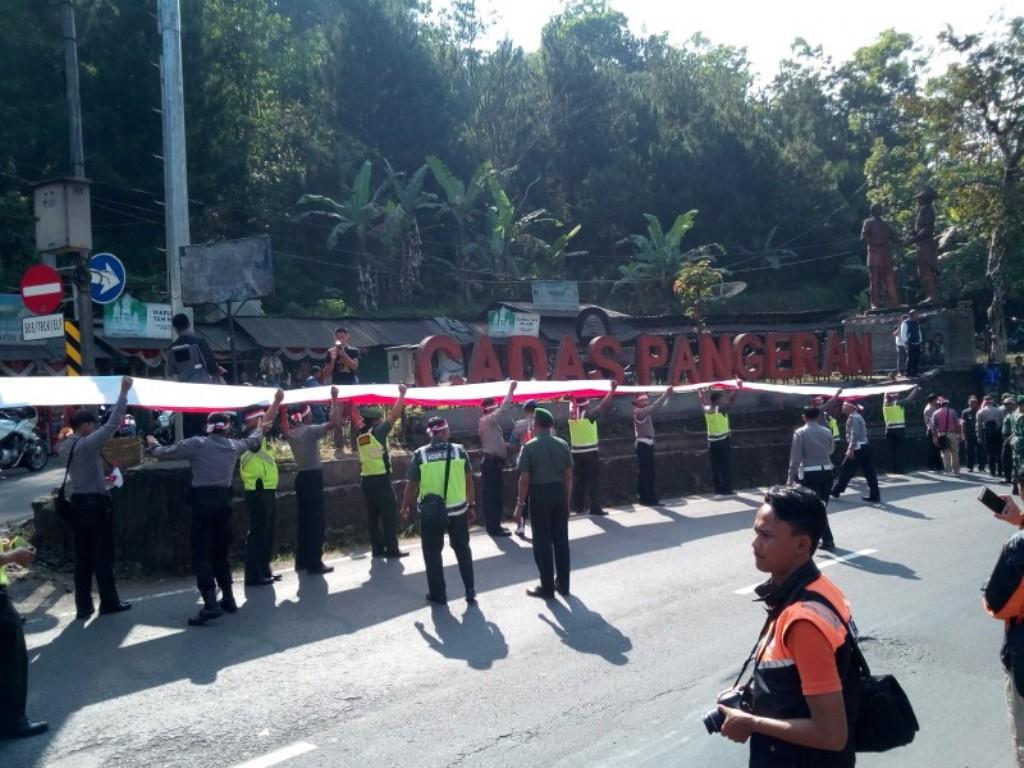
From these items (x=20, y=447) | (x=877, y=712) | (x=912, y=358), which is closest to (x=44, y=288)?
(x=877, y=712)

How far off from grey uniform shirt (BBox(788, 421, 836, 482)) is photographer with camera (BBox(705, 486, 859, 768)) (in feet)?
30.0

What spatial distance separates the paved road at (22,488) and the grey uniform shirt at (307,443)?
4.81m

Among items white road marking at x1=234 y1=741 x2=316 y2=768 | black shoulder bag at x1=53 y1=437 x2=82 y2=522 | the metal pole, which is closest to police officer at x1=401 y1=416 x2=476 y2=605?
black shoulder bag at x1=53 y1=437 x2=82 y2=522

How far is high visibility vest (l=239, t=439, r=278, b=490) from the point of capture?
10.5 metres

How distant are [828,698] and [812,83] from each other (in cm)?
6150

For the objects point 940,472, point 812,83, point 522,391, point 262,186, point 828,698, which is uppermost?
point 812,83

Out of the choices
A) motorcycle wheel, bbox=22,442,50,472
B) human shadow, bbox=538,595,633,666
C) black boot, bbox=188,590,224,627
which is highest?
motorcycle wheel, bbox=22,442,50,472

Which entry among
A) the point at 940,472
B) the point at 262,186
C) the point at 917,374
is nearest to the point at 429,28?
the point at 262,186

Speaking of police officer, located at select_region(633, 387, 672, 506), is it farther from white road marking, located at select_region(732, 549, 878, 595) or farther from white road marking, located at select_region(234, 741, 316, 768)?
white road marking, located at select_region(234, 741, 316, 768)

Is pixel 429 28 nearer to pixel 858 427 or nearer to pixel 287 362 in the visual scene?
→ pixel 287 362

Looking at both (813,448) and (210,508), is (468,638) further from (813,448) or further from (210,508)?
(813,448)

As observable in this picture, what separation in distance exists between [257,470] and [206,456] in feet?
4.70

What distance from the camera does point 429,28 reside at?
5166cm

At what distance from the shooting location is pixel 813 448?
39.7ft
